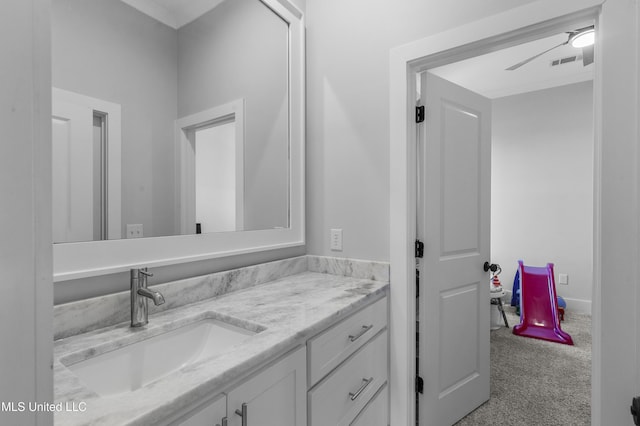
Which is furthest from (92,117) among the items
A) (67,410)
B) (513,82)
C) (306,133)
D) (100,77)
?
(513,82)

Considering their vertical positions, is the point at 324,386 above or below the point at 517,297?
above

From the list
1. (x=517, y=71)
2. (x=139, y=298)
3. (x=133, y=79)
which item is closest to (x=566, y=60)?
(x=517, y=71)

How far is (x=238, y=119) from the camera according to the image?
60.2 inches

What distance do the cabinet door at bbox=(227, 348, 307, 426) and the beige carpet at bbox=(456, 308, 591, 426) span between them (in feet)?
4.50

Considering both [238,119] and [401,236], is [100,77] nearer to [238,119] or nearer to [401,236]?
[238,119]

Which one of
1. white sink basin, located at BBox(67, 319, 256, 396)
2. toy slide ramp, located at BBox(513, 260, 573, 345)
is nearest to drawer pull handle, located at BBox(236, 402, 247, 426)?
white sink basin, located at BBox(67, 319, 256, 396)

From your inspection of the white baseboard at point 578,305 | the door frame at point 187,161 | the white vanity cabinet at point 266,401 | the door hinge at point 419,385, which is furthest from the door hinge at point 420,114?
the white baseboard at point 578,305

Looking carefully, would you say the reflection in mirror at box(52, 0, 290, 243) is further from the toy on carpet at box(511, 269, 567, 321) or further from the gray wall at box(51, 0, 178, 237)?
the toy on carpet at box(511, 269, 567, 321)

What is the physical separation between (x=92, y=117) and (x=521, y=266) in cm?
370

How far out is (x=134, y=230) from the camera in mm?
1114

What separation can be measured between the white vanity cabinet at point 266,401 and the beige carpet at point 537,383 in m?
1.38

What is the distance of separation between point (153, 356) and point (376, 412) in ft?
3.55

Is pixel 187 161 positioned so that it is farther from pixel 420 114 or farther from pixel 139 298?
pixel 420 114

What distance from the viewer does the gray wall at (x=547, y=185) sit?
11.6 ft
